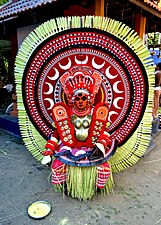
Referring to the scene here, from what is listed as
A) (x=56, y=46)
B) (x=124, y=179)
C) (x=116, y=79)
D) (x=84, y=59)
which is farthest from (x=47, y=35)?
(x=124, y=179)

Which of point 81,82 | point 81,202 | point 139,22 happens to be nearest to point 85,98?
point 81,82

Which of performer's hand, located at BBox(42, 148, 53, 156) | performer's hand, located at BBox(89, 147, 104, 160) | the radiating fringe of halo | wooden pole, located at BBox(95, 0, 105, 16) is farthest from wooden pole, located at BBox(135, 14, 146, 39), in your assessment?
performer's hand, located at BBox(42, 148, 53, 156)

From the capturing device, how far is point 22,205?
1.98 metres

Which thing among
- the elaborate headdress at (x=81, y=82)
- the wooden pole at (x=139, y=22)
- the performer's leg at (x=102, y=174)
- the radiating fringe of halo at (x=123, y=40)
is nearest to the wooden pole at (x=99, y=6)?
the radiating fringe of halo at (x=123, y=40)

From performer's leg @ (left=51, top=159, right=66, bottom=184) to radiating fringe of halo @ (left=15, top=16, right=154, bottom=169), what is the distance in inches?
18.4

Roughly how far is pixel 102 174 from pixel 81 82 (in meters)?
0.93

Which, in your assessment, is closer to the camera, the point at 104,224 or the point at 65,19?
the point at 104,224

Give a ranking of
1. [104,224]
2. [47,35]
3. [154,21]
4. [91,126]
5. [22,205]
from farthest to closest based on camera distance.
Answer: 1. [154,21]
2. [47,35]
3. [91,126]
4. [22,205]
5. [104,224]

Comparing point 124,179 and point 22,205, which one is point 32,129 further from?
point 124,179

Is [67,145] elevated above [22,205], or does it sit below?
above

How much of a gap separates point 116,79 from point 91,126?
61cm

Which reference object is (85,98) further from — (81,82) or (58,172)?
(58,172)

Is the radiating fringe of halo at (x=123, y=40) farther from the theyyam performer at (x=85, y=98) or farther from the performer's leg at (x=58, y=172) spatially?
the performer's leg at (x=58, y=172)

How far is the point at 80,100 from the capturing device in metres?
1.99
